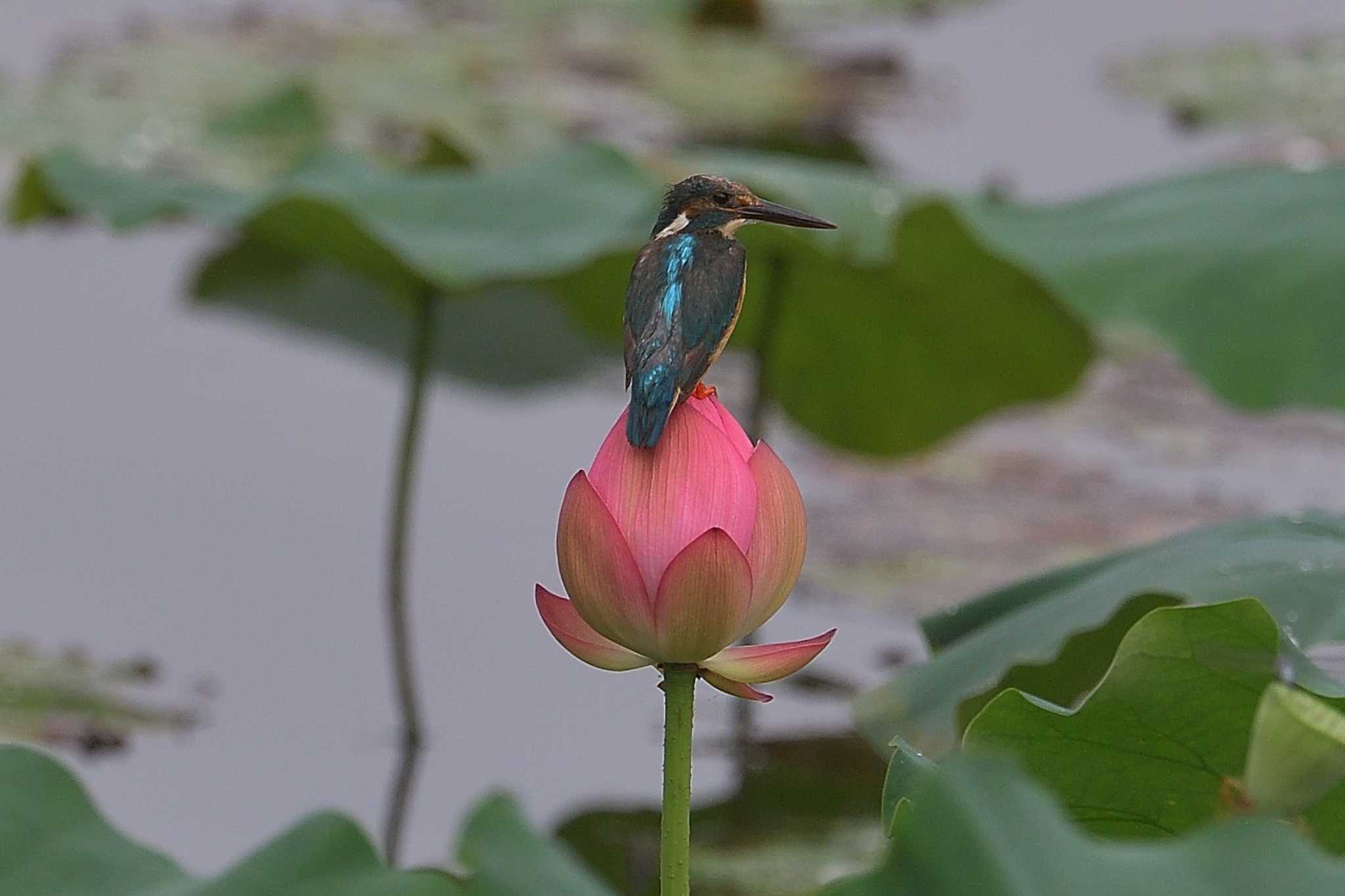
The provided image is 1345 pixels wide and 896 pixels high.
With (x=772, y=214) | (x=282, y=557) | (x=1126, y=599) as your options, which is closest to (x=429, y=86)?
(x=282, y=557)

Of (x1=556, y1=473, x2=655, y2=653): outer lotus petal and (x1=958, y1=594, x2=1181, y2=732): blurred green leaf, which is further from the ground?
(x1=556, y1=473, x2=655, y2=653): outer lotus petal

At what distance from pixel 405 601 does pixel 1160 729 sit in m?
2.15

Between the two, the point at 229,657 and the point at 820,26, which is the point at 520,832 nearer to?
the point at 229,657

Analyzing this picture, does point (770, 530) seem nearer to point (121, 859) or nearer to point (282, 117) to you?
point (121, 859)

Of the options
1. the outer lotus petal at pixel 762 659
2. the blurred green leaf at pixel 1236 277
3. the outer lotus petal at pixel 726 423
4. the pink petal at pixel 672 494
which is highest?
the blurred green leaf at pixel 1236 277

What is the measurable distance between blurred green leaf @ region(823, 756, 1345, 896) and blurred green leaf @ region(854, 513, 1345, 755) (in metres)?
0.61

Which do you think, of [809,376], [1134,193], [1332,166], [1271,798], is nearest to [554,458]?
[809,376]

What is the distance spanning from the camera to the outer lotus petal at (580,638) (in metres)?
1.04

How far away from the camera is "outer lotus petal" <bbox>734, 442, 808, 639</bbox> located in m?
1.02

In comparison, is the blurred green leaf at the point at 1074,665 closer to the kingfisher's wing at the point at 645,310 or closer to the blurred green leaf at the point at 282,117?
the kingfisher's wing at the point at 645,310

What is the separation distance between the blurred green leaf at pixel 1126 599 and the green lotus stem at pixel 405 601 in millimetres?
1243

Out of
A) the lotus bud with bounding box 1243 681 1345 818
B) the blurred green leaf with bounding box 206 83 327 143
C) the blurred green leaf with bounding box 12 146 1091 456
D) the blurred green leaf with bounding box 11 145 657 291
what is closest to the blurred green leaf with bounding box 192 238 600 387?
the blurred green leaf with bounding box 12 146 1091 456

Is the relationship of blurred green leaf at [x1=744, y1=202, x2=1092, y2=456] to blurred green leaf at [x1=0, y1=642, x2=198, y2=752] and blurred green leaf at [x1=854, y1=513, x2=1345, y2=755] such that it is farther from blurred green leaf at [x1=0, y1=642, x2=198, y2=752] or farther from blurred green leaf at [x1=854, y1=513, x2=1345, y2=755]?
blurred green leaf at [x1=854, y1=513, x2=1345, y2=755]

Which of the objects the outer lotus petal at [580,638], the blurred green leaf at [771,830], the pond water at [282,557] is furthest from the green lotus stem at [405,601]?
the outer lotus petal at [580,638]
